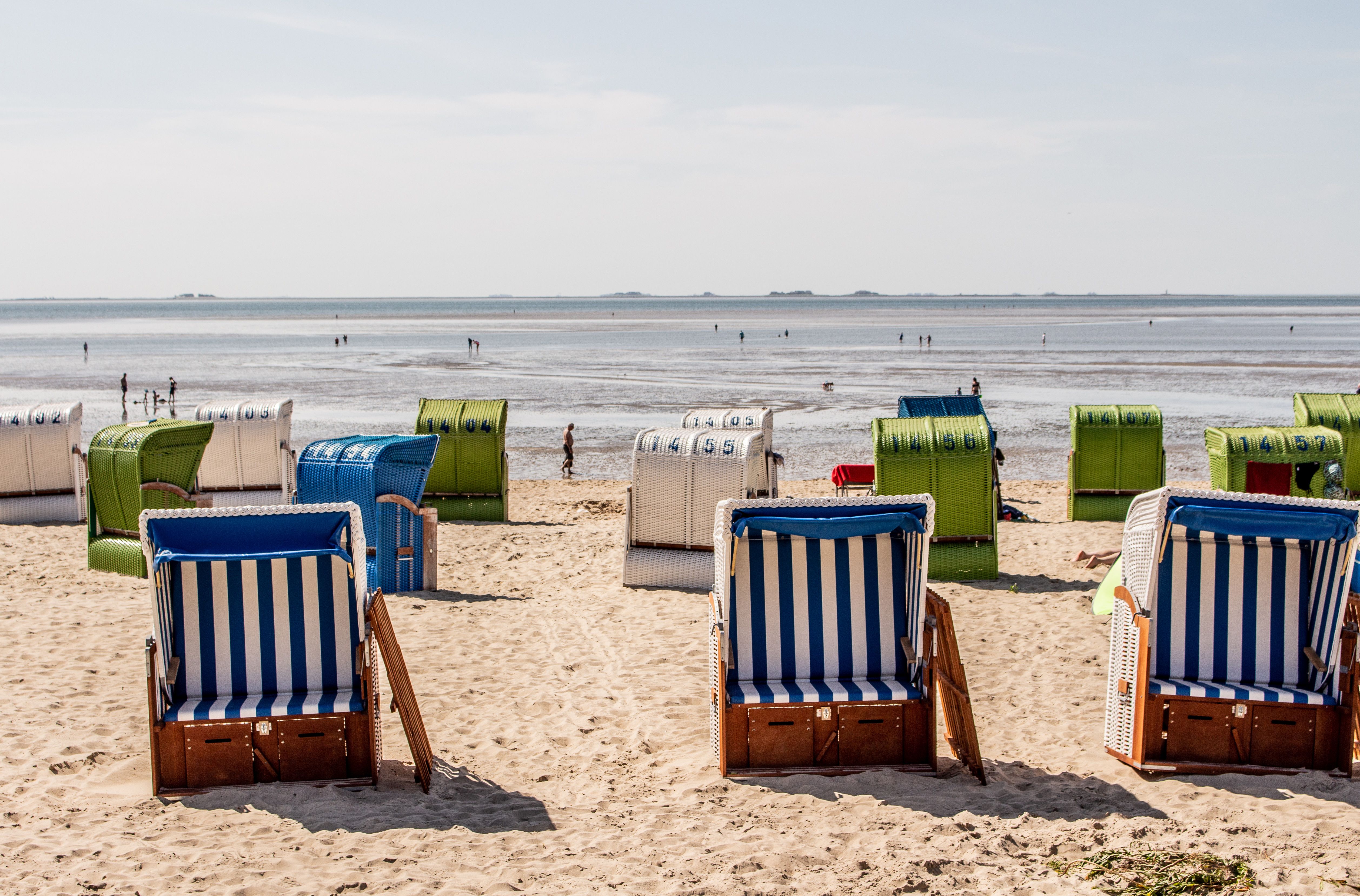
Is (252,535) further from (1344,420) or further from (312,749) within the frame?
(1344,420)

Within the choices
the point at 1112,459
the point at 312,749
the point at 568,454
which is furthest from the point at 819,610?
the point at 568,454

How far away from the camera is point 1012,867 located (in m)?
5.33

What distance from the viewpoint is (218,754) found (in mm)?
6285

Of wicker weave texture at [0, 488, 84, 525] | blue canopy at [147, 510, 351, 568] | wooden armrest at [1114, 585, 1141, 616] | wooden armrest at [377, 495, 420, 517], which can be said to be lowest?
wicker weave texture at [0, 488, 84, 525]

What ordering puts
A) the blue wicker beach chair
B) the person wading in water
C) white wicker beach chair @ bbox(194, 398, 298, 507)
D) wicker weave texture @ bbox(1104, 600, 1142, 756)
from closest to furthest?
wicker weave texture @ bbox(1104, 600, 1142, 756) → the blue wicker beach chair → white wicker beach chair @ bbox(194, 398, 298, 507) → the person wading in water

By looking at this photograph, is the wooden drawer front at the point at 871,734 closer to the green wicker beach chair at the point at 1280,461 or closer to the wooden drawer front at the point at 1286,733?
the wooden drawer front at the point at 1286,733

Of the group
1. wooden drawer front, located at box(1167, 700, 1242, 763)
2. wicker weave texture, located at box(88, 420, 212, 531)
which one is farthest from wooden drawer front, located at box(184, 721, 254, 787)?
wicker weave texture, located at box(88, 420, 212, 531)

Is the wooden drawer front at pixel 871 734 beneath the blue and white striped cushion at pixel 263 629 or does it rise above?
beneath

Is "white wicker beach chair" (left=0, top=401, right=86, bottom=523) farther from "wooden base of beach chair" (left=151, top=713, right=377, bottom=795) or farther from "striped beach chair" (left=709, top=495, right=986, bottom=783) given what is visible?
"striped beach chair" (left=709, top=495, right=986, bottom=783)

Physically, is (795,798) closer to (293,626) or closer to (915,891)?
(915,891)

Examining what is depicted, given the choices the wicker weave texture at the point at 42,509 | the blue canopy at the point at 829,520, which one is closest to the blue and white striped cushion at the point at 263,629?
the blue canopy at the point at 829,520

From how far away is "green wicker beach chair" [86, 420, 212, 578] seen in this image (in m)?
12.5

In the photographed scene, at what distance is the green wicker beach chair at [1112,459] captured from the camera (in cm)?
1677

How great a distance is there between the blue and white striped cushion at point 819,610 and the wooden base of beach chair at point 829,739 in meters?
0.23
